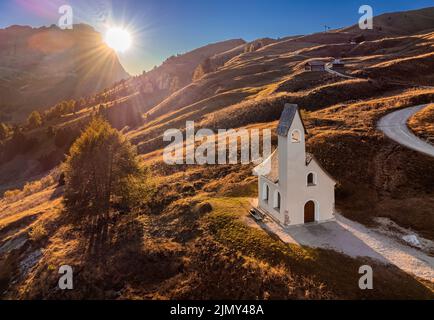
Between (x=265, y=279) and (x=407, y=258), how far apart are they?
12.5m

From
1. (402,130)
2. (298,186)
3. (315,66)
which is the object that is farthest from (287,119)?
(315,66)

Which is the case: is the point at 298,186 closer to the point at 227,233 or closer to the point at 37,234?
the point at 227,233

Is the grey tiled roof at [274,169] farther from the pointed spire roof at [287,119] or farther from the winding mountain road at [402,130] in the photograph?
the winding mountain road at [402,130]

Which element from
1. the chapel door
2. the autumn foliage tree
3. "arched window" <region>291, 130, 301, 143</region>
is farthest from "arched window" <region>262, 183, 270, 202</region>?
the autumn foliage tree

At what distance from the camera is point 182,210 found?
40.2 metres

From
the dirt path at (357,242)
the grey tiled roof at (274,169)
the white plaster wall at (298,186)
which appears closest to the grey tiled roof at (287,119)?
the white plaster wall at (298,186)

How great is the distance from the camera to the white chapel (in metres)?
31.8

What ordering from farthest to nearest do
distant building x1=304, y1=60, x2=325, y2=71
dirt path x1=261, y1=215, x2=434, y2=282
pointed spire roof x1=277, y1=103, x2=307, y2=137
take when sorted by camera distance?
distant building x1=304, y1=60, x2=325, y2=71 → pointed spire roof x1=277, y1=103, x2=307, y2=137 → dirt path x1=261, y1=215, x2=434, y2=282

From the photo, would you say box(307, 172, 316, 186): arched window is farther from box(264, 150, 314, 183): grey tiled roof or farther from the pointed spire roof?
the pointed spire roof

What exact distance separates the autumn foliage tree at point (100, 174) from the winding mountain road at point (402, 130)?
3816cm

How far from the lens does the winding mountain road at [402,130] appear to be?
45406 millimetres

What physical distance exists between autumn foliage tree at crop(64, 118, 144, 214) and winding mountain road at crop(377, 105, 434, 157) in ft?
125
